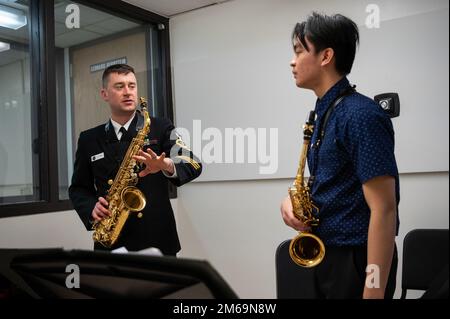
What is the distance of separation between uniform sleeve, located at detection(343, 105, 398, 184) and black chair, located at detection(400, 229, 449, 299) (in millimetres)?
197

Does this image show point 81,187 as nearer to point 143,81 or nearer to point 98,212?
point 98,212

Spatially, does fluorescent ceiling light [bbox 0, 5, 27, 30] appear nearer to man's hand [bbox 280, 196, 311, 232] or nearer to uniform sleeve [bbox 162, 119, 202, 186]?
uniform sleeve [bbox 162, 119, 202, 186]

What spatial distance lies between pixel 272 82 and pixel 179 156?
400 mm

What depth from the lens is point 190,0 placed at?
1.44 m

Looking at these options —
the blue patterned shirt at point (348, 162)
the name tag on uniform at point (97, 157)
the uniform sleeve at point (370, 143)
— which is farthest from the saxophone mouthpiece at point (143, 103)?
the uniform sleeve at point (370, 143)

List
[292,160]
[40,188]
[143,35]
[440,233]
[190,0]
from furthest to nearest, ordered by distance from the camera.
Result: [40,188]
[143,35]
[190,0]
[292,160]
[440,233]

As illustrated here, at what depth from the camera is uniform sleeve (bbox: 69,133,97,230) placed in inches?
61.4

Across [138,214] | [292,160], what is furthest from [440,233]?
[138,214]

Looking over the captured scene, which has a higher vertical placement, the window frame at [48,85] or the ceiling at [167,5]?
the ceiling at [167,5]

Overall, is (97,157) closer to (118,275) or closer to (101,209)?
(101,209)

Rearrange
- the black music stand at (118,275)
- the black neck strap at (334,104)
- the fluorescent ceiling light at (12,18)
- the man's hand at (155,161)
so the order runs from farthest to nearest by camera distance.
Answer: the fluorescent ceiling light at (12,18), the man's hand at (155,161), the black neck strap at (334,104), the black music stand at (118,275)

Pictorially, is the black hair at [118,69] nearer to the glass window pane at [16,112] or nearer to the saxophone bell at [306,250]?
the glass window pane at [16,112]

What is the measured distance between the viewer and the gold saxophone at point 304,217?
117cm

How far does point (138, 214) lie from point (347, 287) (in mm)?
742
